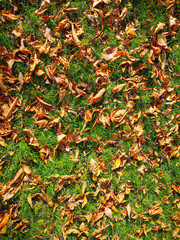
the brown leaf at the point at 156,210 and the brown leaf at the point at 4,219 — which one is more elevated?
the brown leaf at the point at 4,219

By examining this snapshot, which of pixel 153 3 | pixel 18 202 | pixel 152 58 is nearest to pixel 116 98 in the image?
pixel 152 58

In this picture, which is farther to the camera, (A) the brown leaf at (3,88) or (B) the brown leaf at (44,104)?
(B) the brown leaf at (44,104)

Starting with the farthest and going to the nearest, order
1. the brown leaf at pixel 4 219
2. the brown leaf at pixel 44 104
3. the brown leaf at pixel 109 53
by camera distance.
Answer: the brown leaf at pixel 109 53 < the brown leaf at pixel 44 104 < the brown leaf at pixel 4 219

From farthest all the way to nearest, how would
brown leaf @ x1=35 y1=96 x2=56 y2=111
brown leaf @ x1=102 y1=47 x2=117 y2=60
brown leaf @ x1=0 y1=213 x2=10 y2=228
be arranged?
brown leaf @ x1=102 y1=47 x2=117 y2=60 → brown leaf @ x1=35 y1=96 x2=56 y2=111 → brown leaf @ x1=0 y1=213 x2=10 y2=228

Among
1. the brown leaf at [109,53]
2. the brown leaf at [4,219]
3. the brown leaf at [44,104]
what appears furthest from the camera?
the brown leaf at [109,53]

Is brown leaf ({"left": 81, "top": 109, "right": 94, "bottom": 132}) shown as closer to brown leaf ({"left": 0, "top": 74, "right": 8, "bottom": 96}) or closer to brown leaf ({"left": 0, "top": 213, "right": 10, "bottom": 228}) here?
brown leaf ({"left": 0, "top": 74, "right": 8, "bottom": 96})

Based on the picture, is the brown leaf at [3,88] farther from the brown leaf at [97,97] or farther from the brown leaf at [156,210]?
the brown leaf at [156,210]

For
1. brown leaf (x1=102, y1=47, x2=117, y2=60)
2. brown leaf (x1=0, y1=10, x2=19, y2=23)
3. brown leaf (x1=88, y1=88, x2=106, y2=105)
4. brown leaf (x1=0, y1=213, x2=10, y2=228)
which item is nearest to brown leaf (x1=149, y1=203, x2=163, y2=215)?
brown leaf (x1=88, y1=88, x2=106, y2=105)

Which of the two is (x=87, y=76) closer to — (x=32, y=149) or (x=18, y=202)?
(x=32, y=149)

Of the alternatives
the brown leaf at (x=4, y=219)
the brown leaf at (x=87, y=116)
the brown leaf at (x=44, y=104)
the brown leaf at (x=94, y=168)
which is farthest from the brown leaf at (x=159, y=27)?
the brown leaf at (x=4, y=219)
